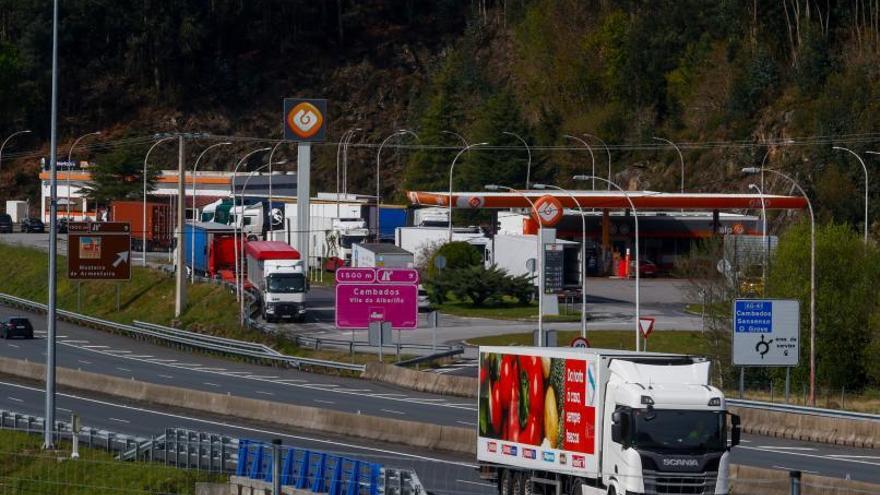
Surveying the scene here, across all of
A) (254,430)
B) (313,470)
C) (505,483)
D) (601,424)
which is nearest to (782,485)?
(601,424)

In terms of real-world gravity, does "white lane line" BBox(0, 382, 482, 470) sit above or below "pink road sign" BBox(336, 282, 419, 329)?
below

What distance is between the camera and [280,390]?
5769cm

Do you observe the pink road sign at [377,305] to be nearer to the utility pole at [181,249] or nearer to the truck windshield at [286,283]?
the truck windshield at [286,283]

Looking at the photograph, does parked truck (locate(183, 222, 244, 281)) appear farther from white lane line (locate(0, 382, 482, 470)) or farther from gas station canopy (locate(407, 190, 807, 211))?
white lane line (locate(0, 382, 482, 470))

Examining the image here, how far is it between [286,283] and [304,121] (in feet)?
62.1

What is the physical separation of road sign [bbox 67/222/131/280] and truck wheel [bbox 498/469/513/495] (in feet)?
113

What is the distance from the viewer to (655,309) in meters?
82.3

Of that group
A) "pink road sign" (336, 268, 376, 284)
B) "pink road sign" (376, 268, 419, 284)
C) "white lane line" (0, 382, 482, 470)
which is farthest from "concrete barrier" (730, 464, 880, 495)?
"pink road sign" (336, 268, 376, 284)

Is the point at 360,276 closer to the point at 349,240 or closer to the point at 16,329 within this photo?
the point at 16,329

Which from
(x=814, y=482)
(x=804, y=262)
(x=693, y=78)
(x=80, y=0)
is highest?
(x=80, y=0)

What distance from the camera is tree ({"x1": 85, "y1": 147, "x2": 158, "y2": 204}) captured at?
120 metres

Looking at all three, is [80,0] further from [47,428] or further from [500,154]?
[47,428]

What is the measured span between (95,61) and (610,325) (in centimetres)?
10342

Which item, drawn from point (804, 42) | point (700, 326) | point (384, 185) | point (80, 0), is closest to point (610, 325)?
point (700, 326)
